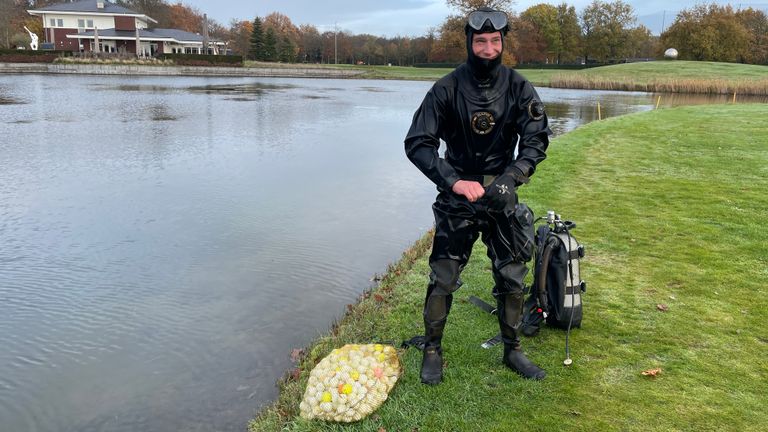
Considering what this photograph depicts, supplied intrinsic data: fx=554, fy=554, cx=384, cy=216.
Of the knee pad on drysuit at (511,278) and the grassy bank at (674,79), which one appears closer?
the knee pad on drysuit at (511,278)

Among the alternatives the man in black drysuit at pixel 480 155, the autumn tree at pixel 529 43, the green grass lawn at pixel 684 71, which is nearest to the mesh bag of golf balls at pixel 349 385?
the man in black drysuit at pixel 480 155

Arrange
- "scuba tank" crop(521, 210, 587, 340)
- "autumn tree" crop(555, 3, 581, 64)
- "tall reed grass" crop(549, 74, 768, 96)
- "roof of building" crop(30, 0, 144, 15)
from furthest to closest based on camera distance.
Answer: "autumn tree" crop(555, 3, 581, 64) < "roof of building" crop(30, 0, 144, 15) < "tall reed grass" crop(549, 74, 768, 96) < "scuba tank" crop(521, 210, 587, 340)

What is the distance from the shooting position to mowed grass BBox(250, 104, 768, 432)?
3447 millimetres

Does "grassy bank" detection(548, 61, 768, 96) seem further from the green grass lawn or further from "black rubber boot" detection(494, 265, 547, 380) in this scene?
"black rubber boot" detection(494, 265, 547, 380)

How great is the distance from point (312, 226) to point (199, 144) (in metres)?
7.34

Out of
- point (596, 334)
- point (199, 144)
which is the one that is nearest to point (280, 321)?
point (596, 334)

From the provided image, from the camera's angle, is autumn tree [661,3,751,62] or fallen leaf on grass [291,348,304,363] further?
autumn tree [661,3,751,62]

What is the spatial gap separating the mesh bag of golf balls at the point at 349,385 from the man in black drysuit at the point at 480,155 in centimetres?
34

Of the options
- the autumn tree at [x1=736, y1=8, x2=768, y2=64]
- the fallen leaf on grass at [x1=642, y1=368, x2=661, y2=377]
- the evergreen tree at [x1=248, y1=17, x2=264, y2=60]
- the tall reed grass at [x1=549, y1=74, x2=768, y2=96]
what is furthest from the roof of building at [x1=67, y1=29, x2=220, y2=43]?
the fallen leaf on grass at [x1=642, y1=368, x2=661, y2=377]

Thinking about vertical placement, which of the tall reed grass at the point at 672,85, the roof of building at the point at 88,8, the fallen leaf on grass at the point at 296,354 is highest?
the roof of building at the point at 88,8

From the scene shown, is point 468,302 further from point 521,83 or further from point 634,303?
point 521,83

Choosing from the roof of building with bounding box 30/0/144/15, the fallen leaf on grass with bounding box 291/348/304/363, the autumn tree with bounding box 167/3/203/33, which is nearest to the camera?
the fallen leaf on grass with bounding box 291/348/304/363

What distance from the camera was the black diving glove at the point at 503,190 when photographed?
11.1ft

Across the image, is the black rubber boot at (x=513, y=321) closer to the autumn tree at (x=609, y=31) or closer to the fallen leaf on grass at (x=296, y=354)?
the fallen leaf on grass at (x=296, y=354)
